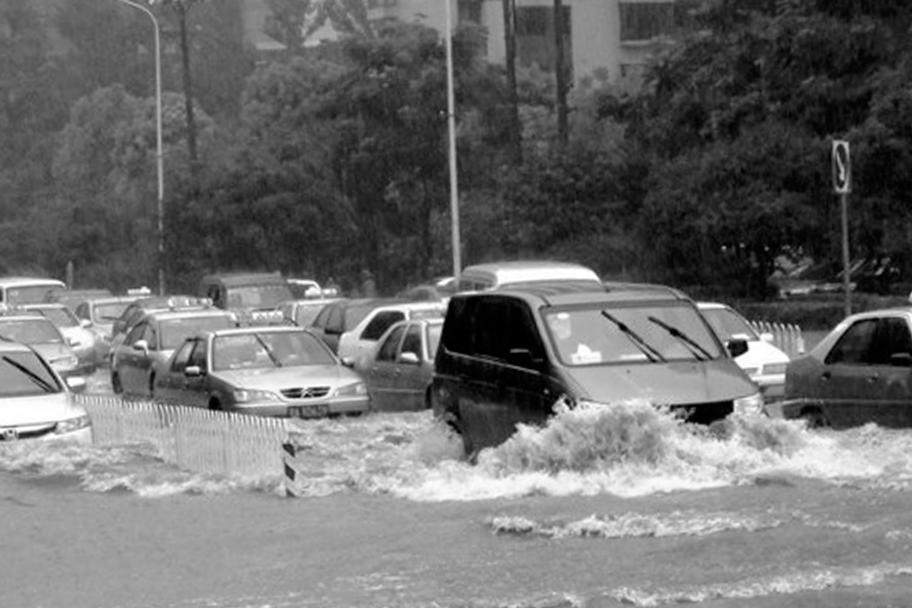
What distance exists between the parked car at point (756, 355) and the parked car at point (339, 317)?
819 centimetres

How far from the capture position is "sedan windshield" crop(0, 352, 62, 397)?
804 inches

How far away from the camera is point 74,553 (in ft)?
46.8

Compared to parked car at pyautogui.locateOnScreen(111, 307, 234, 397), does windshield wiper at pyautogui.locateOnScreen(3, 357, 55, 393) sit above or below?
above

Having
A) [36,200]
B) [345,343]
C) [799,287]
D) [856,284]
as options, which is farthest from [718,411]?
[36,200]

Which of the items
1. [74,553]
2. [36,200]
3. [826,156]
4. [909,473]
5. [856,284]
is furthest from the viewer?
[36,200]

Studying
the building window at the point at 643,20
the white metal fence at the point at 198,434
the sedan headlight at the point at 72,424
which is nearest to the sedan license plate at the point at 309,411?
the white metal fence at the point at 198,434

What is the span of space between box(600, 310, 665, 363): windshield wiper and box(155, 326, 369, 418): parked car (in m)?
6.32

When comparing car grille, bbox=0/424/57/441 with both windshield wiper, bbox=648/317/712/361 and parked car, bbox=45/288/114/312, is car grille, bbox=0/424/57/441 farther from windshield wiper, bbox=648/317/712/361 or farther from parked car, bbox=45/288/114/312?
parked car, bbox=45/288/114/312

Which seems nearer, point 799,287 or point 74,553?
point 74,553

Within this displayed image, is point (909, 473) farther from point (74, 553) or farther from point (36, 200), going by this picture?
point (36, 200)

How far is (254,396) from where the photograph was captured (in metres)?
22.3

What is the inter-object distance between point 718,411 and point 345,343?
14.3m

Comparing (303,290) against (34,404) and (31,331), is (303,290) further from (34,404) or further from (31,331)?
(34,404)

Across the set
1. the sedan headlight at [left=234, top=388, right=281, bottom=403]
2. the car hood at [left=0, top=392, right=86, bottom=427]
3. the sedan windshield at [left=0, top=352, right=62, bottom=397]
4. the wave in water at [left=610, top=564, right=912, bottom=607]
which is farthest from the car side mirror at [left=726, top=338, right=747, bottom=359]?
the sedan windshield at [left=0, top=352, right=62, bottom=397]
